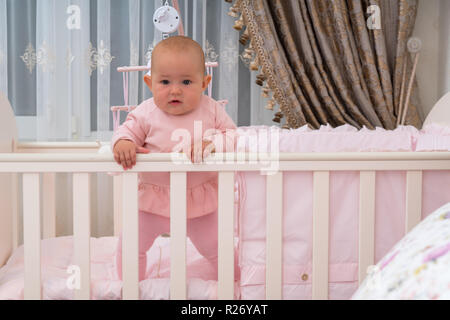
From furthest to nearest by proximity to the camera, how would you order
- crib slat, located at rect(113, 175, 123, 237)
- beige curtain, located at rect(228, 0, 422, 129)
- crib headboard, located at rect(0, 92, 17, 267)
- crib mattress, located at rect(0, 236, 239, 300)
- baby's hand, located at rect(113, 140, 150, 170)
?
beige curtain, located at rect(228, 0, 422, 129)
crib slat, located at rect(113, 175, 123, 237)
crib headboard, located at rect(0, 92, 17, 267)
crib mattress, located at rect(0, 236, 239, 300)
baby's hand, located at rect(113, 140, 150, 170)

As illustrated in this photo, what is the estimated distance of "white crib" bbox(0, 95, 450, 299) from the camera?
97 centimetres

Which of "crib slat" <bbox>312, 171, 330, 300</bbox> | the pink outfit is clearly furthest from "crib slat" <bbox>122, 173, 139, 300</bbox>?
"crib slat" <bbox>312, 171, 330, 300</bbox>

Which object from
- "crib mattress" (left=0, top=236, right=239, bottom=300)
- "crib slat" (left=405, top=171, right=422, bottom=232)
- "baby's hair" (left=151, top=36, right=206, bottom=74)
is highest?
"baby's hair" (left=151, top=36, right=206, bottom=74)

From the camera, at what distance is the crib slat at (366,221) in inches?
39.8

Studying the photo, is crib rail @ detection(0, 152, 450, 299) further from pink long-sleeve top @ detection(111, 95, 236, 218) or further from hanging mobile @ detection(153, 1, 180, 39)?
hanging mobile @ detection(153, 1, 180, 39)

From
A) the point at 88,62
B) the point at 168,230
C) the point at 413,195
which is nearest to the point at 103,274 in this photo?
the point at 168,230

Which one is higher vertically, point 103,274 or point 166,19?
point 166,19

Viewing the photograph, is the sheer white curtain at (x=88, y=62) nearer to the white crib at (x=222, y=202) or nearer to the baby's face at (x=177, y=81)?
the baby's face at (x=177, y=81)

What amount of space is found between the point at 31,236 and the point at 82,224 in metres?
0.11

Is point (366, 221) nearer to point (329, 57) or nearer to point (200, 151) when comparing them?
point (200, 151)

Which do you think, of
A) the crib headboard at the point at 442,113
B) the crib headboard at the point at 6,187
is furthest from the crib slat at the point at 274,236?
the crib headboard at the point at 6,187

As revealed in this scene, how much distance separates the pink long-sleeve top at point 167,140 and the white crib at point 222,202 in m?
0.13

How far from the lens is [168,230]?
117cm

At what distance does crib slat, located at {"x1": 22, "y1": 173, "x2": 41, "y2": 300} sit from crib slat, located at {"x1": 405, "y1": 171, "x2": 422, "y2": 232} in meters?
0.80
